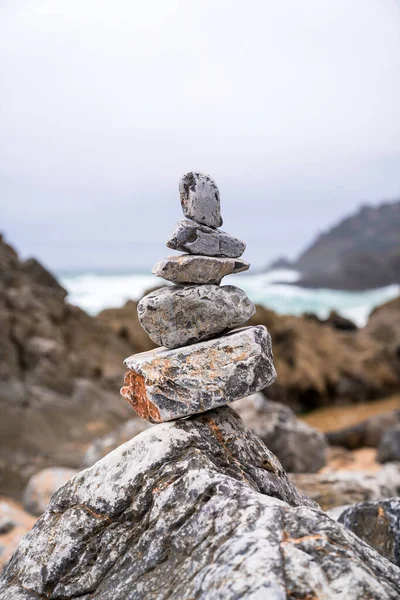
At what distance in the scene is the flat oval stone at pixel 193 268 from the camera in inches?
176

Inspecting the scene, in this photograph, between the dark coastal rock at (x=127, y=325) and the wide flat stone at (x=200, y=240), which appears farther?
the dark coastal rock at (x=127, y=325)

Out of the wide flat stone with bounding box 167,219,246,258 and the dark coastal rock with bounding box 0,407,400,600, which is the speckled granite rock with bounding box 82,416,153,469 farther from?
the wide flat stone with bounding box 167,219,246,258

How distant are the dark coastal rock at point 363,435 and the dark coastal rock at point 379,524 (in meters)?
11.3

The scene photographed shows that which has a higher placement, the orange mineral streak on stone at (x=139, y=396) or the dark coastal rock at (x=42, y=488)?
the orange mineral streak on stone at (x=139, y=396)

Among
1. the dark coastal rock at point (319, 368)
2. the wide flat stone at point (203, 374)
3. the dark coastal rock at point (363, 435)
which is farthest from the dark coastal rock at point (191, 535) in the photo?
the dark coastal rock at point (319, 368)

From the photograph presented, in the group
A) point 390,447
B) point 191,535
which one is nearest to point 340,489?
point 191,535

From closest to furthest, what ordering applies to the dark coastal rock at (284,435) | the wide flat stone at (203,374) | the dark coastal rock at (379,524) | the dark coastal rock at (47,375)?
the wide flat stone at (203,374) < the dark coastal rock at (379,524) < the dark coastal rock at (284,435) < the dark coastal rock at (47,375)

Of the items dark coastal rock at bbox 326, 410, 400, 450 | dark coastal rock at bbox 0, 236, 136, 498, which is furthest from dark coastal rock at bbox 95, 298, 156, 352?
dark coastal rock at bbox 326, 410, 400, 450

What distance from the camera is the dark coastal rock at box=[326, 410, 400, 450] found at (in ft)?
53.6

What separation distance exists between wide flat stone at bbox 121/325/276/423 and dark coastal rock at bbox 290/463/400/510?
12.9ft

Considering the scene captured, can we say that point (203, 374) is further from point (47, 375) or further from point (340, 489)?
point (47, 375)

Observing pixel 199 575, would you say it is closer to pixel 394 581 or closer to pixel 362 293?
pixel 394 581

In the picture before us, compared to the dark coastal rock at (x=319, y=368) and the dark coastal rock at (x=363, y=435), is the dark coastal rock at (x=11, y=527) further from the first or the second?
the dark coastal rock at (x=319, y=368)

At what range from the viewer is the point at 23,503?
34.9 ft
